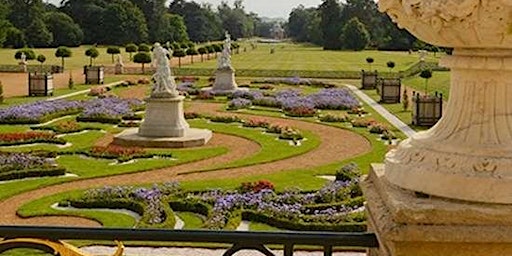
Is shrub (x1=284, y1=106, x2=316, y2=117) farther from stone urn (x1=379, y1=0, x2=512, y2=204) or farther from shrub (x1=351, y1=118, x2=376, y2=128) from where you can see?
stone urn (x1=379, y1=0, x2=512, y2=204)

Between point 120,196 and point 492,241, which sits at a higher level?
point 492,241

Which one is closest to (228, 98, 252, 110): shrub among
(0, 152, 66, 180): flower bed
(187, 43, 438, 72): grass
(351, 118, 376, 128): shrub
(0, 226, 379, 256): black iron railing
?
(351, 118, 376, 128): shrub

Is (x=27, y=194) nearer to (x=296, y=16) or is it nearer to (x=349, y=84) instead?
(x=349, y=84)

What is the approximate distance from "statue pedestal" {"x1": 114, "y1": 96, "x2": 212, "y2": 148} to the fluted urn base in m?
16.4

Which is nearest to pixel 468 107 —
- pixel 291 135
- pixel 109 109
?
pixel 291 135

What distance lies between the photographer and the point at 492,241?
2598 millimetres

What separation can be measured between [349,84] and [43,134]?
26.0m

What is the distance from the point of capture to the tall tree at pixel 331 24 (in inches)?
4058

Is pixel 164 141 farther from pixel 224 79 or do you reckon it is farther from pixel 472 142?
pixel 472 142

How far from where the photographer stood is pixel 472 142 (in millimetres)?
2797

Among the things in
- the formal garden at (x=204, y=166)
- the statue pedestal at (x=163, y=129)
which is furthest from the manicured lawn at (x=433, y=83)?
the statue pedestal at (x=163, y=129)

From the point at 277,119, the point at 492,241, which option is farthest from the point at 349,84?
the point at 492,241

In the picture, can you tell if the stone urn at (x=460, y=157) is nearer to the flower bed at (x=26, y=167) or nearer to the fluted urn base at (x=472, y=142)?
the fluted urn base at (x=472, y=142)

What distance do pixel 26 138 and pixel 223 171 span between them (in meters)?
6.32
